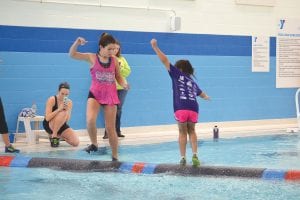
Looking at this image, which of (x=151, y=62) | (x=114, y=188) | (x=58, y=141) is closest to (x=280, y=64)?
(x=151, y=62)

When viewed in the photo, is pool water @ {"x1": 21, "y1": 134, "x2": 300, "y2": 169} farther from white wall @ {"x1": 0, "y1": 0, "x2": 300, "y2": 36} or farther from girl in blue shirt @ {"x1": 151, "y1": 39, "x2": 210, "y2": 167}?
white wall @ {"x1": 0, "y1": 0, "x2": 300, "y2": 36}

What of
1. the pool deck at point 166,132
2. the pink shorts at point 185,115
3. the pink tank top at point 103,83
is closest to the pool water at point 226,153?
the pool deck at point 166,132

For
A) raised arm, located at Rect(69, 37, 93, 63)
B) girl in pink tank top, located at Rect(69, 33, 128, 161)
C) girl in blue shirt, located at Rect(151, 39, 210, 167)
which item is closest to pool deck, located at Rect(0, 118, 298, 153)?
girl in pink tank top, located at Rect(69, 33, 128, 161)

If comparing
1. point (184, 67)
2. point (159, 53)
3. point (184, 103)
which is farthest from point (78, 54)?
point (184, 103)

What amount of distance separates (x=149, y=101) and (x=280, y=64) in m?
3.80

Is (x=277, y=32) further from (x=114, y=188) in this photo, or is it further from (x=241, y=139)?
(x=114, y=188)

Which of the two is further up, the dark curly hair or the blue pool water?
the dark curly hair

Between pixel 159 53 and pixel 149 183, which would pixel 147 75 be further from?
pixel 149 183

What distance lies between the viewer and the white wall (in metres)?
10.6

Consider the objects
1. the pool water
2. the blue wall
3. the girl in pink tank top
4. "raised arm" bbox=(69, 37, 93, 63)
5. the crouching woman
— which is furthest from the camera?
the blue wall

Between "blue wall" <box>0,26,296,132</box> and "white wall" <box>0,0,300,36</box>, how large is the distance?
0.16 meters

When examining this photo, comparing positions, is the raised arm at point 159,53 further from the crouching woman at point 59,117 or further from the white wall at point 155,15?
the white wall at point 155,15

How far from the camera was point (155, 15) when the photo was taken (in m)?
12.0

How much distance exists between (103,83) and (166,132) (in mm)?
5123
